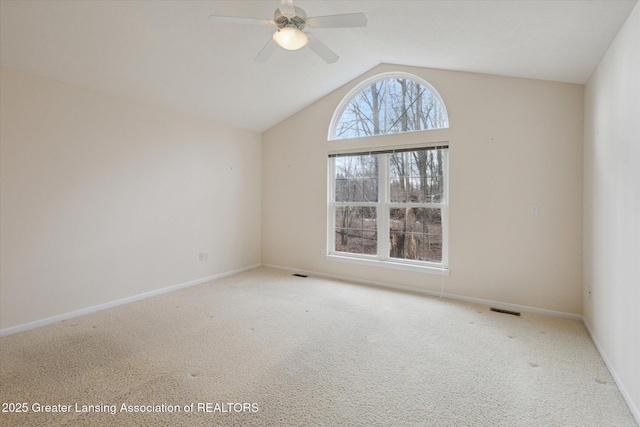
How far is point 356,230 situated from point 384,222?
46 cm

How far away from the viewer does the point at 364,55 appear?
11.3 feet

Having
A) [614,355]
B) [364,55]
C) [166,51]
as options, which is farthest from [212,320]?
[364,55]

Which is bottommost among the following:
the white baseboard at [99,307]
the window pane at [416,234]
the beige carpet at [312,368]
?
the beige carpet at [312,368]

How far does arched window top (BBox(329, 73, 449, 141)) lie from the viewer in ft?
12.0

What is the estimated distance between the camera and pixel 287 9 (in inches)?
71.7

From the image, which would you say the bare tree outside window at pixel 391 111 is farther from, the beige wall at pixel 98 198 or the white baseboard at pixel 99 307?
the white baseboard at pixel 99 307

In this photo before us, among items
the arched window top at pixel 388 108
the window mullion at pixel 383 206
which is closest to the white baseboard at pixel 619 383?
the window mullion at pixel 383 206

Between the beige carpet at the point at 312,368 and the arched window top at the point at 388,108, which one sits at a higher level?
the arched window top at the point at 388,108

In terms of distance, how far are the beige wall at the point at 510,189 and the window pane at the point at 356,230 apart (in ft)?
1.46

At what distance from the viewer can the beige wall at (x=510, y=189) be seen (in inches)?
113

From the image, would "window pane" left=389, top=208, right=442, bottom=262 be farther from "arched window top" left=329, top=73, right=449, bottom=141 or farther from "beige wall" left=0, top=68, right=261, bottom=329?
"beige wall" left=0, top=68, right=261, bottom=329

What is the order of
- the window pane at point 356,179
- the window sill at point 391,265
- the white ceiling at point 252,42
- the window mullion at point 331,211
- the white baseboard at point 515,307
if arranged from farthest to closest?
the window mullion at point 331,211, the window pane at point 356,179, the window sill at point 391,265, the white ceiling at point 252,42, the white baseboard at point 515,307

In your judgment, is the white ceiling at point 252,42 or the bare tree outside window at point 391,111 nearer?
the white ceiling at point 252,42

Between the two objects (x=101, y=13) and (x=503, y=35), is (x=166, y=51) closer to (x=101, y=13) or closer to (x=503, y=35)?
(x=101, y=13)
